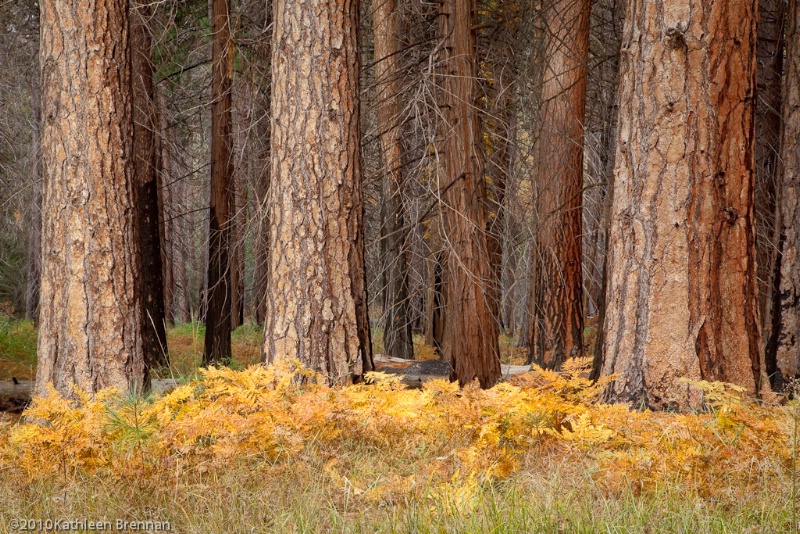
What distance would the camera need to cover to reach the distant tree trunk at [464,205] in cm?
755

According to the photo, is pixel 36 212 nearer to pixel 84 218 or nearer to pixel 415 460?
pixel 84 218

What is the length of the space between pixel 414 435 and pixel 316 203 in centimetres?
209

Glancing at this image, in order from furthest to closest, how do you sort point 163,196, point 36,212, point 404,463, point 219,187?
1. point 163,196
2. point 36,212
3. point 219,187
4. point 404,463

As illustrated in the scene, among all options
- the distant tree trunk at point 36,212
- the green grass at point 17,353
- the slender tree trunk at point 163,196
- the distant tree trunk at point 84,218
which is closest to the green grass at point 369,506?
the distant tree trunk at point 84,218

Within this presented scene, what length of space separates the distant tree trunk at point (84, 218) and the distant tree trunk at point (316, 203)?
4.56 ft

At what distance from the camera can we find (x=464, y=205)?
24.7ft

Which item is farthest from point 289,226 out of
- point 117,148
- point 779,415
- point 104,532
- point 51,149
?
point 779,415

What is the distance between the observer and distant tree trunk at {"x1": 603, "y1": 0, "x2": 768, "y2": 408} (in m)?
5.09

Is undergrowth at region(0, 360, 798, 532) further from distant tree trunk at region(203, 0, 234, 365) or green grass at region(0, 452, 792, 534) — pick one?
distant tree trunk at region(203, 0, 234, 365)

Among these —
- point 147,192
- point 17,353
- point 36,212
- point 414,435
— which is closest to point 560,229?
point 147,192

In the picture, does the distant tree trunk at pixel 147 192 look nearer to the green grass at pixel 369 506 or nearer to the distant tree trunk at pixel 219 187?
the distant tree trunk at pixel 219 187

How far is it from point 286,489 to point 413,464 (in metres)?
0.70

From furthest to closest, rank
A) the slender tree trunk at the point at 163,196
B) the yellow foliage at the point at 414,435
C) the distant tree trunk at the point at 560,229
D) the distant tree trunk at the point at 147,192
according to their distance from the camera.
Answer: the slender tree trunk at the point at 163,196 → the distant tree trunk at the point at 147,192 → the distant tree trunk at the point at 560,229 → the yellow foliage at the point at 414,435

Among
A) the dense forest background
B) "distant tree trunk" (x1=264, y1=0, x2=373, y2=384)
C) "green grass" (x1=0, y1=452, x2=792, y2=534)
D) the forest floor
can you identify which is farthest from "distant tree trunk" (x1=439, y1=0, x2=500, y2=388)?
"green grass" (x1=0, y1=452, x2=792, y2=534)
